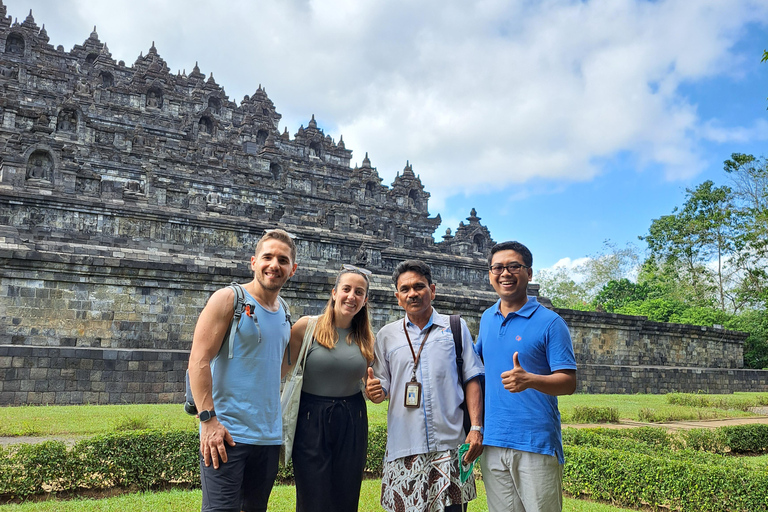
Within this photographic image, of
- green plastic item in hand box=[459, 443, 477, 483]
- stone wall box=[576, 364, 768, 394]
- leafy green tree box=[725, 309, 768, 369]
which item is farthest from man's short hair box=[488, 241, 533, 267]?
leafy green tree box=[725, 309, 768, 369]

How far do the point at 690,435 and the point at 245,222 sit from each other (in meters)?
15.0

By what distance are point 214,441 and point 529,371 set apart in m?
1.81

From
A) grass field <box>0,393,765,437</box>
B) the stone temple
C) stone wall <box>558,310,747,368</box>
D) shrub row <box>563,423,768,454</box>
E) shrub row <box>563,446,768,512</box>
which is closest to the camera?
shrub row <box>563,446,768,512</box>

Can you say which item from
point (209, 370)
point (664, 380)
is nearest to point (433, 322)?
point (209, 370)

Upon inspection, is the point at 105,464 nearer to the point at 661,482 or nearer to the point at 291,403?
the point at 291,403

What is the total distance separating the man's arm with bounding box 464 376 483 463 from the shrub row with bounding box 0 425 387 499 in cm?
394

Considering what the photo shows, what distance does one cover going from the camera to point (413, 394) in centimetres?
361

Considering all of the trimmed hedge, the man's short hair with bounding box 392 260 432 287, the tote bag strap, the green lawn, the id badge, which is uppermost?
the man's short hair with bounding box 392 260 432 287

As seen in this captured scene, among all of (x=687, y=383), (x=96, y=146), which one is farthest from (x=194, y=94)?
(x=687, y=383)

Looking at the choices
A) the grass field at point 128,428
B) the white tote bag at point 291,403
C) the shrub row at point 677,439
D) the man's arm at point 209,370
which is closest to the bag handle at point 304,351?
the white tote bag at point 291,403

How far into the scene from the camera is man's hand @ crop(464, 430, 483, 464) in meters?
3.51

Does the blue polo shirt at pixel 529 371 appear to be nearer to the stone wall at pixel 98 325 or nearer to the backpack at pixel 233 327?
the backpack at pixel 233 327

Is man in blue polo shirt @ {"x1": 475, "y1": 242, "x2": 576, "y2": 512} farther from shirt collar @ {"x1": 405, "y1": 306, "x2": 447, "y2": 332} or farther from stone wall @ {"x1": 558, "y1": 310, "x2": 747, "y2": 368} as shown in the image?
stone wall @ {"x1": 558, "y1": 310, "x2": 747, "y2": 368}

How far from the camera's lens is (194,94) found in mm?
38750
